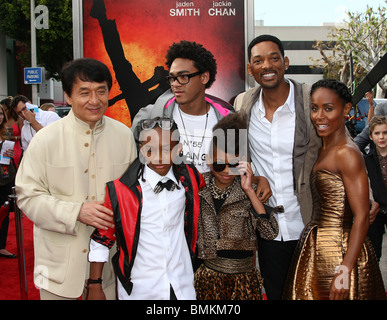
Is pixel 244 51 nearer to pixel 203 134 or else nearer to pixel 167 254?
pixel 203 134

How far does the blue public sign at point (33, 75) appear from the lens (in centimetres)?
1394

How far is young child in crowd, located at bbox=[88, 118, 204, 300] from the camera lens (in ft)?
Result: 7.11

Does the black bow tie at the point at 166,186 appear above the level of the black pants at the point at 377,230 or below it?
above

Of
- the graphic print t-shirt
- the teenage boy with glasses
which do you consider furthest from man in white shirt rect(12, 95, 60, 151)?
the graphic print t-shirt

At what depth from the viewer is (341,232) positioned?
2209 millimetres

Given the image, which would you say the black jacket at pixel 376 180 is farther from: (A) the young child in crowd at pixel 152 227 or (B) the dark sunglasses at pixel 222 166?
(A) the young child in crowd at pixel 152 227

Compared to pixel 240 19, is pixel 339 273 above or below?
below

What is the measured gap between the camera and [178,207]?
7.54 feet

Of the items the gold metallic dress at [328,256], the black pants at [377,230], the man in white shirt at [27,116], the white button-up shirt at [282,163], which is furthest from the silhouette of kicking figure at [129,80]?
the man in white shirt at [27,116]

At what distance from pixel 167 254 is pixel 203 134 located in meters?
1.07

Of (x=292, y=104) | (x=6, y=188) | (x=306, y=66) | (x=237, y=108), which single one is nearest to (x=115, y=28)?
(x=237, y=108)

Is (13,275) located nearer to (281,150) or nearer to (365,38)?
(281,150)

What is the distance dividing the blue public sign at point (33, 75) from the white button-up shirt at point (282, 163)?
13.0m

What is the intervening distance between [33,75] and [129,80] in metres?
11.7
